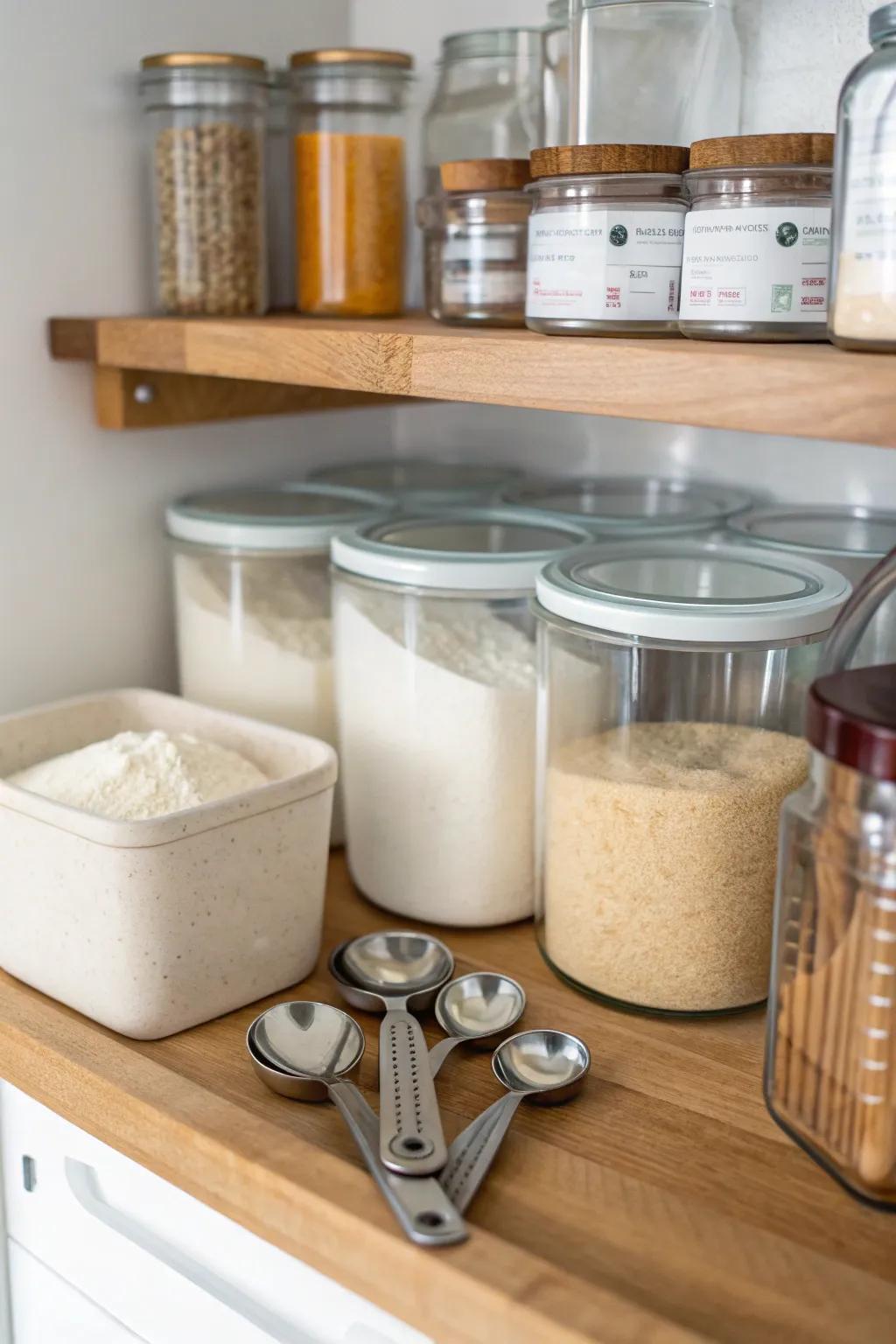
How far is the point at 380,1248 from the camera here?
586mm

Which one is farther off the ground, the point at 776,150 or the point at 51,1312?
the point at 776,150

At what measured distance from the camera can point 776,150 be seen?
65 centimetres

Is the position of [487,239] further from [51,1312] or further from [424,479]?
[51,1312]

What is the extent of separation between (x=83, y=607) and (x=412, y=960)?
41 centimetres

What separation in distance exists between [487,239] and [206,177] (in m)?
0.25

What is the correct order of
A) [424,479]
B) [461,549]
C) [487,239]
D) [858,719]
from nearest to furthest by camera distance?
[858,719] → [487,239] → [461,549] → [424,479]

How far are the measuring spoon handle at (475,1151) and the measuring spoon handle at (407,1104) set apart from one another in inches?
0.4

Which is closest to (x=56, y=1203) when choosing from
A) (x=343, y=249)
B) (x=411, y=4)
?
(x=343, y=249)

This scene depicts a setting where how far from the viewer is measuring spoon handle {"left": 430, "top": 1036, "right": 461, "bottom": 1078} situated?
2.37 feet

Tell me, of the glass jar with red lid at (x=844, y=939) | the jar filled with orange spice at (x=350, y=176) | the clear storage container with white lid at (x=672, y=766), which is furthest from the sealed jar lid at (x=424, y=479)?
the glass jar with red lid at (x=844, y=939)

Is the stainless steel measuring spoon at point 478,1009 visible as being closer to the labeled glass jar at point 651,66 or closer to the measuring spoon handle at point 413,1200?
the measuring spoon handle at point 413,1200

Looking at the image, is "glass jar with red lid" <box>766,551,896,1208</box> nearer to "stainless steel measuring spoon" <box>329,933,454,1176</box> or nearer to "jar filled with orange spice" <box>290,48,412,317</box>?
"stainless steel measuring spoon" <box>329,933,454,1176</box>

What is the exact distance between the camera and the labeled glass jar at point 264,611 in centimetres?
99

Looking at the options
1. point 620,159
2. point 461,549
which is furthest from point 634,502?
point 620,159
